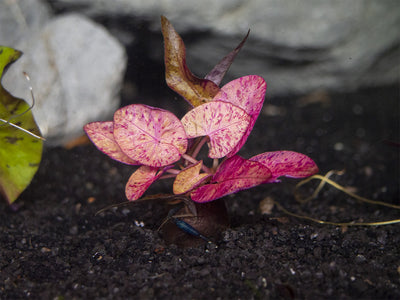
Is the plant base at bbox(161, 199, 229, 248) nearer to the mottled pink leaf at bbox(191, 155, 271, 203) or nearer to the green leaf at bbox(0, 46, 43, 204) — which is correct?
the mottled pink leaf at bbox(191, 155, 271, 203)

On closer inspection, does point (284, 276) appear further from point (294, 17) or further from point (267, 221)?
point (294, 17)

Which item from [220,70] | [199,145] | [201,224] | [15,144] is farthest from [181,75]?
[15,144]

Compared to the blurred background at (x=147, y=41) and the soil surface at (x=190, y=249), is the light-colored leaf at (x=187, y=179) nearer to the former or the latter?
the soil surface at (x=190, y=249)

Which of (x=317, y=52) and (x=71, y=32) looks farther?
→ (x=317, y=52)

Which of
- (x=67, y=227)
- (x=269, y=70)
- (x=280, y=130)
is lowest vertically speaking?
(x=67, y=227)

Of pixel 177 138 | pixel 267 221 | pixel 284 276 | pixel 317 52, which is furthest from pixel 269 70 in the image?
pixel 284 276

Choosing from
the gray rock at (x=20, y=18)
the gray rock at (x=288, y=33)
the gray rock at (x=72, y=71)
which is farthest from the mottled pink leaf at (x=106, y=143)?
the gray rock at (x=20, y=18)

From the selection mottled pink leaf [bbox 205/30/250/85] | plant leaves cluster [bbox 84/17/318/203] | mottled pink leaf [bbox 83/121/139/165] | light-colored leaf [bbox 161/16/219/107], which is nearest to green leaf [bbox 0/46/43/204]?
mottled pink leaf [bbox 83/121/139/165]

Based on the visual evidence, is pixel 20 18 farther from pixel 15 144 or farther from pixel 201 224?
pixel 201 224
